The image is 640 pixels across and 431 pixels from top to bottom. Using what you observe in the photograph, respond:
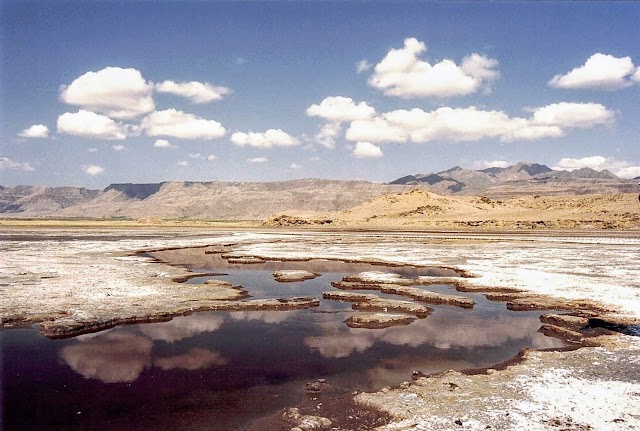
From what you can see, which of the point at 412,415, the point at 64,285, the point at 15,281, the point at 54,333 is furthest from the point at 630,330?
the point at 15,281

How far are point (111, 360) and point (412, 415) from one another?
723 cm

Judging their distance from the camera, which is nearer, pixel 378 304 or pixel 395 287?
pixel 378 304

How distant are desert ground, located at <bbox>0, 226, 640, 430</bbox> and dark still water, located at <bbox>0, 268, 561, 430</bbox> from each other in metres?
0.77

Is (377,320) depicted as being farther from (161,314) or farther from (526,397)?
(161,314)

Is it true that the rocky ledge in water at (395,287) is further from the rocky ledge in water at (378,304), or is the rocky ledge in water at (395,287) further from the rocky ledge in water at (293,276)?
the rocky ledge in water at (293,276)

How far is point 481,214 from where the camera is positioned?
102m

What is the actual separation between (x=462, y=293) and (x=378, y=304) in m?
5.26

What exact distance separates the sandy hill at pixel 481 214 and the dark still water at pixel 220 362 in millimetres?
80410

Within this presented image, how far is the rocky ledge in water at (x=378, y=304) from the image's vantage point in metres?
16.5

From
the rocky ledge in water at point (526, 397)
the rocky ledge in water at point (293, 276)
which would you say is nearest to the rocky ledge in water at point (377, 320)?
the rocky ledge in water at point (526, 397)

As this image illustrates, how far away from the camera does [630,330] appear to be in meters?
13.8

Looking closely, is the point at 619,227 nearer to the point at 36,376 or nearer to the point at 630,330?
the point at 630,330

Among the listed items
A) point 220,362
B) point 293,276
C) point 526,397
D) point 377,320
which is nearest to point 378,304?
point 377,320

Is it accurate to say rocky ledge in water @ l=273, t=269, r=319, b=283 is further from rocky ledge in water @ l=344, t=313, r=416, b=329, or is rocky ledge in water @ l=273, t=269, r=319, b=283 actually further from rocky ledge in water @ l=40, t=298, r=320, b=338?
rocky ledge in water @ l=344, t=313, r=416, b=329
